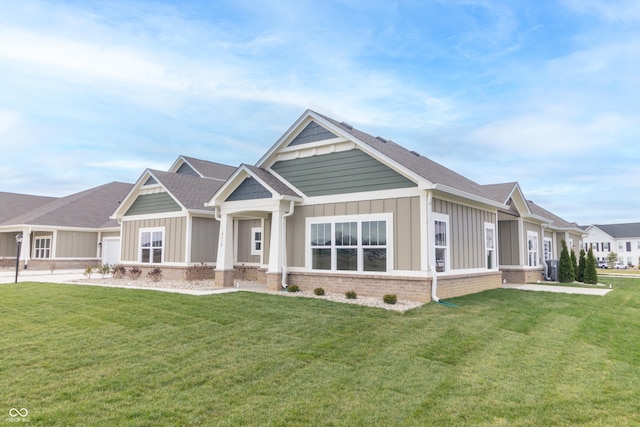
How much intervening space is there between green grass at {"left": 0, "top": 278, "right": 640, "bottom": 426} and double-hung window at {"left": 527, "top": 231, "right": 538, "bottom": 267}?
962cm

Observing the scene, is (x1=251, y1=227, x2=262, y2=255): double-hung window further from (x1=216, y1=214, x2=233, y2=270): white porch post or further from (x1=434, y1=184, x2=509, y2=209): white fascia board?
(x1=434, y1=184, x2=509, y2=209): white fascia board

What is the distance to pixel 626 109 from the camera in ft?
55.8

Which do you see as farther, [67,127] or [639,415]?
[67,127]

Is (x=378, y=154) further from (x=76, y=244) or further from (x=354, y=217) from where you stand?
(x=76, y=244)

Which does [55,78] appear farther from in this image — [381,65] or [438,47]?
[438,47]

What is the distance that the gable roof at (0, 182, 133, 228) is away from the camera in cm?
Result: 2811

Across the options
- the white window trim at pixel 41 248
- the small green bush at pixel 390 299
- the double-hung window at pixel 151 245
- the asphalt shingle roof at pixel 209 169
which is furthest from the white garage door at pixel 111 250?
the small green bush at pixel 390 299

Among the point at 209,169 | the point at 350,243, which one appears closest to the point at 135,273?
the point at 209,169

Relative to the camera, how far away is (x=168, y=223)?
1897 cm

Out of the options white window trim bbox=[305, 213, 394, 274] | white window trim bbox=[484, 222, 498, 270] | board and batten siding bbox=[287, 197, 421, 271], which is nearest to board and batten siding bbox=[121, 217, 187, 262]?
white window trim bbox=[305, 213, 394, 274]

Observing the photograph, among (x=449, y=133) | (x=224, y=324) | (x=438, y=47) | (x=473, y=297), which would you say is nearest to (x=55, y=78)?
(x=224, y=324)

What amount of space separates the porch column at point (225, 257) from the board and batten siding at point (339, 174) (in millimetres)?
2670

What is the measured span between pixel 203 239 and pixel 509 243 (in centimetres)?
1378

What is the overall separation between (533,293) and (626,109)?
8948mm
